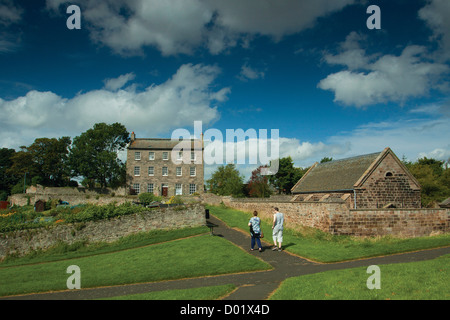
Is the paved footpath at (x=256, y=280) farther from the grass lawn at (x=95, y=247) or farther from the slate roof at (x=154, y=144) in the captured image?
the slate roof at (x=154, y=144)

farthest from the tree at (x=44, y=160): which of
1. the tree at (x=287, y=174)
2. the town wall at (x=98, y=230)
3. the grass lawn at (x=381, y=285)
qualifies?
the grass lawn at (x=381, y=285)

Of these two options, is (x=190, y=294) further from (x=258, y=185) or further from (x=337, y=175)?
(x=258, y=185)

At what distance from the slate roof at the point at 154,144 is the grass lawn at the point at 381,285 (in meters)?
48.0

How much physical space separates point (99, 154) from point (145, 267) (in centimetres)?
4563

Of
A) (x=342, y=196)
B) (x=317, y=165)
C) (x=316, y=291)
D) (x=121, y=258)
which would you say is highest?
(x=317, y=165)

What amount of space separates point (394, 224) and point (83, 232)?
871 inches

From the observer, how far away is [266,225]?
25078 millimetres

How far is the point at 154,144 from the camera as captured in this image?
5694 cm

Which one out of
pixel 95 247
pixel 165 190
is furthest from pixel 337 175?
pixel 165 190

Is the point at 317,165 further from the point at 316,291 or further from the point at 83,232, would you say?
the point at 316,291

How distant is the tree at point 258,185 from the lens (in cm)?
5719

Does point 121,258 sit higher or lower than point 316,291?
lower

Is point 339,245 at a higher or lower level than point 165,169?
lower

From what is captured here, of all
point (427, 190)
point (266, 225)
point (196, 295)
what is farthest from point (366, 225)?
point (427, 190)
